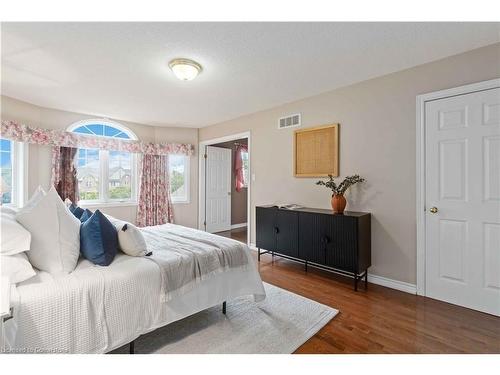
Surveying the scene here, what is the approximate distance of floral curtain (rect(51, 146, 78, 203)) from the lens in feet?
12.9

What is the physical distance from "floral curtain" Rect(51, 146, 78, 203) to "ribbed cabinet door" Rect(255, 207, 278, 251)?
3174 millimetres

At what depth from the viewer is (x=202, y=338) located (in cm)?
182

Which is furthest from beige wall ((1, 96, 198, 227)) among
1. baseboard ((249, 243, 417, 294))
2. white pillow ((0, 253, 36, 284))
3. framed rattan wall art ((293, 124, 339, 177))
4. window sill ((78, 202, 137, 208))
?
baseboard ((249, 243, 417, 294))

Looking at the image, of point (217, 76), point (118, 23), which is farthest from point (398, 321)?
point (118, 23)

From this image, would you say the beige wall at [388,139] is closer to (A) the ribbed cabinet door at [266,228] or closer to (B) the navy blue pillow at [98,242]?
(A) the ribbed cabinet door at [266,228]

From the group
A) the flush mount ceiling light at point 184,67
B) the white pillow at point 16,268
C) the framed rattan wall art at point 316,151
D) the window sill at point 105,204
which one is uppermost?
the flush mount ceiling light at point 184,67

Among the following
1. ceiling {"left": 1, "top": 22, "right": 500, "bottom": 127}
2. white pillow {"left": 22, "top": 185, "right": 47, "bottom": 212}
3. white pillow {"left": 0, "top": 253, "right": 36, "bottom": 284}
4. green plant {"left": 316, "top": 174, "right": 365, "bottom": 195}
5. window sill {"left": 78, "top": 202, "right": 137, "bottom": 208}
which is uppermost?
ceiling {"left": 1, "top": 22, "right": 500, "bottom": 127}

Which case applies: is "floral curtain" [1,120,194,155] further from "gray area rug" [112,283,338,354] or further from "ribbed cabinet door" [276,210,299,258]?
"gray area rug" [112,283,338,354]

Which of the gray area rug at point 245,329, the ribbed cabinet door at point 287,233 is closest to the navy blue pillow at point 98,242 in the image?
the gray area rug at point 245,329

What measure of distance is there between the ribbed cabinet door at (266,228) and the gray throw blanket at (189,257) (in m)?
1.26

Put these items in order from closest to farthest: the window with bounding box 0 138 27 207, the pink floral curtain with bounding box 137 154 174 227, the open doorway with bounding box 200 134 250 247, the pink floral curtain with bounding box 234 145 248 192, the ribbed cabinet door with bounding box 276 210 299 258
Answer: the ribbed cabinet door with bounding box 276 210 299 258 < the window with bounding box 0 138 27 207 < the pink floral curtain with bounding box 137 154 174 227 < the open doorway with bounding box 200 134 250 247 < the pink floral curtain with bounding box 234 145 248 192

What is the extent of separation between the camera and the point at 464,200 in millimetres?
2301

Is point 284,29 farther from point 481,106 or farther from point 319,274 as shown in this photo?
point 319,274

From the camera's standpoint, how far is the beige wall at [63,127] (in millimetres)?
3576
